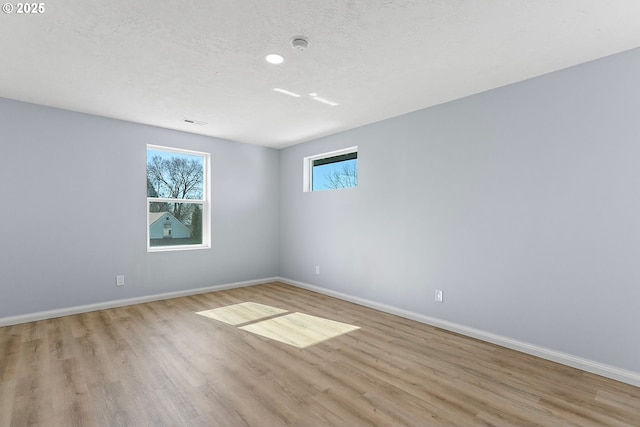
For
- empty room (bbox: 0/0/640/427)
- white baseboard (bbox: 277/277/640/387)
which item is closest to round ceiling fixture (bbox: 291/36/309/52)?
empty room (bbox: 0/0/640/427)

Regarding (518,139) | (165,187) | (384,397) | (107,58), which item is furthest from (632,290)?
(165,187)

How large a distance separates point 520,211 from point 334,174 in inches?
109

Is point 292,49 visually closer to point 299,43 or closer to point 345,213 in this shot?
point 299,43

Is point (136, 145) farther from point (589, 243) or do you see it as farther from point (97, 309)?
point (589, 243)

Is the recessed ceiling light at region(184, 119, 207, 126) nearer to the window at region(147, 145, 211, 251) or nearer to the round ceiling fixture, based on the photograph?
the window at region(147, 145, 211, 251)

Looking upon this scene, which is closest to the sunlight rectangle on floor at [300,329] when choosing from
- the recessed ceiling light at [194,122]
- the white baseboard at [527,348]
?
the white baseboard at [527,348]

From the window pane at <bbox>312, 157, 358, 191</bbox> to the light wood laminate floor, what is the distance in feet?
7.30

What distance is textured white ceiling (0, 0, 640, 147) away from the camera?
6.59 ft

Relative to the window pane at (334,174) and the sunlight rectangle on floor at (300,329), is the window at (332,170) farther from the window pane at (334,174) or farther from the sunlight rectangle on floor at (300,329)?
the sunlight rectangle on floor at (300,329)

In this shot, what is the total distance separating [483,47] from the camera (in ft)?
7.98

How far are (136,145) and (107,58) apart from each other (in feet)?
6.61

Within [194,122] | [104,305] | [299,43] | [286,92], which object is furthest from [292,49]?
[104,305]

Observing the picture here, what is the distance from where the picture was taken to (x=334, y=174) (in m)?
5.09

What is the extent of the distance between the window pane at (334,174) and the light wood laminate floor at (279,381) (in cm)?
222
